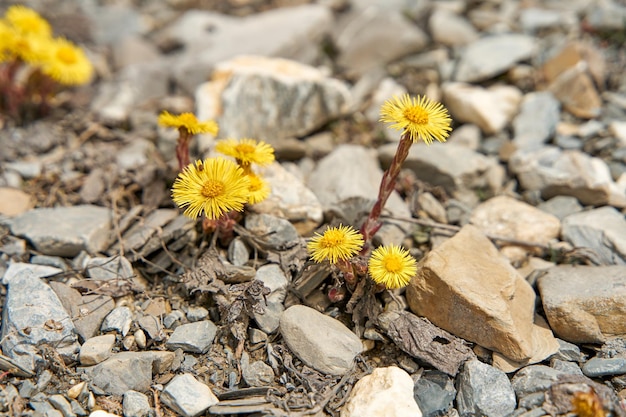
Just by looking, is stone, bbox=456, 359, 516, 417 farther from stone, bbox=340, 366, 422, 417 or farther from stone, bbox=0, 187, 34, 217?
stone, bbox=0, 187, 34, 217

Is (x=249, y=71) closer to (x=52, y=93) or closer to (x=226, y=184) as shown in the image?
(x=52, y=93)

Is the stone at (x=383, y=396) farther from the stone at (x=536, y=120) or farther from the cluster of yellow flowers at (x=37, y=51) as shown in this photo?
the cluster of yellow flowers at (x=37, y=51)

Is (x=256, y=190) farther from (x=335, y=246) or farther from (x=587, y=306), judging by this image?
(x=587, y=306)

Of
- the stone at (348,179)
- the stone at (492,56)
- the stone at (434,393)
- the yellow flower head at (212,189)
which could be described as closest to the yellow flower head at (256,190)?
the yellow flower head at (212,189)

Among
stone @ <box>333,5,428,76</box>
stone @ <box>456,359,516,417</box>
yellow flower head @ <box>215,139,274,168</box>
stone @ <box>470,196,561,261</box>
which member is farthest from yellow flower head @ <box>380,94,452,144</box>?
stone @ <box>333,5,428,76</box>

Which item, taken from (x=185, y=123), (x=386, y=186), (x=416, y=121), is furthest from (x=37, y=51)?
(x=416, y=121)

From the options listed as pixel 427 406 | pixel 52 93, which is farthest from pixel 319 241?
pixel 52 93
